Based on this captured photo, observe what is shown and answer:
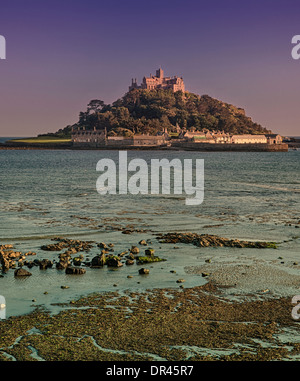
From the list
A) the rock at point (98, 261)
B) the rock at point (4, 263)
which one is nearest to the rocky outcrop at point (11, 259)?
the rock at point (4, 263)

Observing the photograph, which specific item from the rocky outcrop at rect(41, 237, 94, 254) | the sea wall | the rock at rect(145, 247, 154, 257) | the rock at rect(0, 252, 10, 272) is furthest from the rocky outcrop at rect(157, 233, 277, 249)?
the sea wall

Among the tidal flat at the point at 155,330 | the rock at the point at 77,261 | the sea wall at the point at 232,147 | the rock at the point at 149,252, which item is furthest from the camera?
the sea wall at the point at 232,147

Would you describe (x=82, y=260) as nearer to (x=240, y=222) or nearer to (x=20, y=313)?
(x=20, y=313)

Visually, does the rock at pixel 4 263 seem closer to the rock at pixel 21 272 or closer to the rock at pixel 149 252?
the rock at pixel 21 272

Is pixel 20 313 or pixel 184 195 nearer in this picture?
pixel 20 313

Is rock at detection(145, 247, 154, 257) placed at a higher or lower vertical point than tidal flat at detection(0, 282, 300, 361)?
higher

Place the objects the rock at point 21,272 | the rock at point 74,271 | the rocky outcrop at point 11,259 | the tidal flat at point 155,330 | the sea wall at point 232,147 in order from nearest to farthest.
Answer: the tidal flat at point 155,330, the rock at point 21,272, the rock at point 74,271, the rocky outcrop at point 11,259, the sea wall at point 232,147

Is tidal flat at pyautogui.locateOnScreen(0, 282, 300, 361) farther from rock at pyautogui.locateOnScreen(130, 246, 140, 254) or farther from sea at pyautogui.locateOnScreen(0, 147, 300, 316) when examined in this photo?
rock at pyautogui.locateOnScreen(130, 246, 140, 254)

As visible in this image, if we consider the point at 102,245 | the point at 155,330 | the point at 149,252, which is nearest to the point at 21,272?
the point at 102,245

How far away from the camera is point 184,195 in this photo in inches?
1695

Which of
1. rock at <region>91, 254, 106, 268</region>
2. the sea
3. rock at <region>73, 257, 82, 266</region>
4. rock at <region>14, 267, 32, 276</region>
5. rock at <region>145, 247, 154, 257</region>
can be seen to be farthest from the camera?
rock at <region>145, 247, 154, 257</region>

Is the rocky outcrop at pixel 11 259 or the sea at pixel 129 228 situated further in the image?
the rocky outcrop at pixel 11 259
